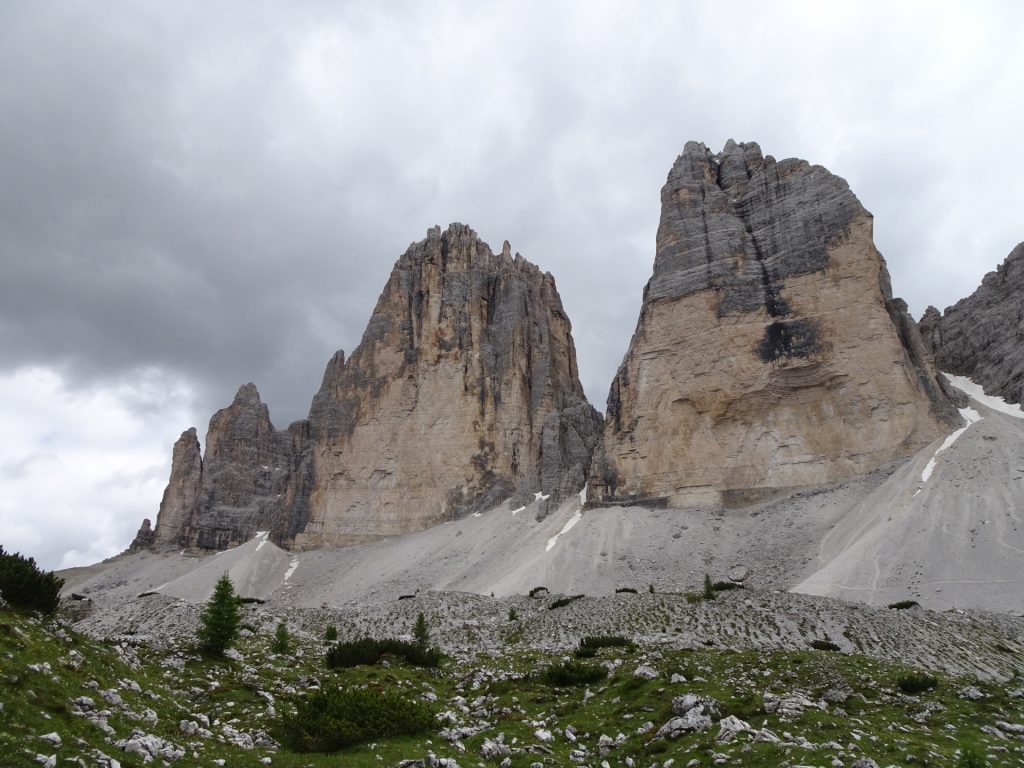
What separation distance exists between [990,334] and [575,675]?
101991 mm

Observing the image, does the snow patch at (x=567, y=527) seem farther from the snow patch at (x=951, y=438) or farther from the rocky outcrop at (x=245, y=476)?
the rocky outcrop at (x=245, y=476)

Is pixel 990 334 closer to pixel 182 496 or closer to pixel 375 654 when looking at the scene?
pixel 375 654

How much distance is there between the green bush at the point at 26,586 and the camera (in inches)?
762

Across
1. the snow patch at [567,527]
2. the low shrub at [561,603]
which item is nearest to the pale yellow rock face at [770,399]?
the snow patch at [567,527]

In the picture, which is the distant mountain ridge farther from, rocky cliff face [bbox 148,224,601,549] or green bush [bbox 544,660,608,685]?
green bush [bbox 544,660,608,685]

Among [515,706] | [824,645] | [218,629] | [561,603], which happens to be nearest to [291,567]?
[561,603]

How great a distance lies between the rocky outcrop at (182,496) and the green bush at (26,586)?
131096mm

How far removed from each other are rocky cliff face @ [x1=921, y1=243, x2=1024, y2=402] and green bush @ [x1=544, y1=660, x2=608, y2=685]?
80438 mm

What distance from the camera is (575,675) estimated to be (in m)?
21.2

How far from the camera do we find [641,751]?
534 inches

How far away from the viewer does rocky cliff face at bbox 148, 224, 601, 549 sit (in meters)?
112

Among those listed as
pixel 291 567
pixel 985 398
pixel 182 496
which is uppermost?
pixel 182 496

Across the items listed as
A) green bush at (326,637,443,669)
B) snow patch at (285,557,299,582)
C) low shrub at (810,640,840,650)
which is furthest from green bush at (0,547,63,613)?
snow patch at (285,557,299,582)

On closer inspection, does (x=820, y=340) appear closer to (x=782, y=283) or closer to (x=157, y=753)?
(x=782, y=283)
